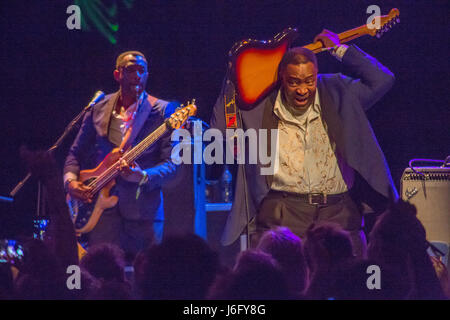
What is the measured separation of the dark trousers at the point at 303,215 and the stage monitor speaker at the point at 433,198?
0.50 metres

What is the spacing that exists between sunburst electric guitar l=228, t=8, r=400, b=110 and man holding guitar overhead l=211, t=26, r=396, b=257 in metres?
0.03

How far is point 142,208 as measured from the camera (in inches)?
157

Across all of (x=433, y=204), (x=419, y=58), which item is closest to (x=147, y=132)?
(x=433, y=204)

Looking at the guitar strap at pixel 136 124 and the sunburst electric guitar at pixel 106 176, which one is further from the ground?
the guitar strap at pixel 136 124

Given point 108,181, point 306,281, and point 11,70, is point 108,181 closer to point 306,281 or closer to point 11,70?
point 11,70

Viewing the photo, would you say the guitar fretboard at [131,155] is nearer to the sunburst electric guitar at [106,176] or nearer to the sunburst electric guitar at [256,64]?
the sunburst electric guitar at [106,176]

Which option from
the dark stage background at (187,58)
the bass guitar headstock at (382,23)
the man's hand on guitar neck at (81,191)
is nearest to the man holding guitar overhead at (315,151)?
the bass guitar headstock at (382,23)

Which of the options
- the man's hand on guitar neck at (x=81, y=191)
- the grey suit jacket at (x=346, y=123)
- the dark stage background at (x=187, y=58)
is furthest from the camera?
the dark stage background at (x=187, y=58)

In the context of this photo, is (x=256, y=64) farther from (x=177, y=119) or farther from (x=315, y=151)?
(x=177, y=119)

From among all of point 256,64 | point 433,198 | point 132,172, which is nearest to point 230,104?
point 256,64

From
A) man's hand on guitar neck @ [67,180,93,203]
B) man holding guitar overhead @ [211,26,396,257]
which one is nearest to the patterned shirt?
man holding guitar overhead @ [211,26,396,257]

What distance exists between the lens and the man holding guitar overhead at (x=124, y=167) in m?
4.00

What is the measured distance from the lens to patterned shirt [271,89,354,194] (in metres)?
3.52

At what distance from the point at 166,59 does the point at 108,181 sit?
144 cm
